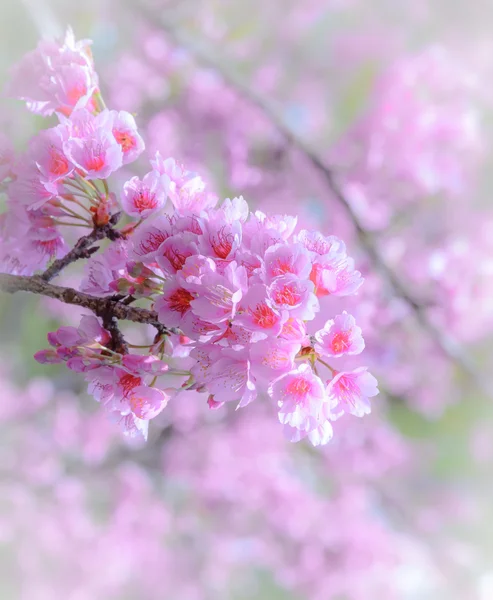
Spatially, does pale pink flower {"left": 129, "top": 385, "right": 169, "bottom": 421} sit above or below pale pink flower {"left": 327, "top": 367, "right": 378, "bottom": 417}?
below

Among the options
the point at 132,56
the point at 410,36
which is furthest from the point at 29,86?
the point at 410,36

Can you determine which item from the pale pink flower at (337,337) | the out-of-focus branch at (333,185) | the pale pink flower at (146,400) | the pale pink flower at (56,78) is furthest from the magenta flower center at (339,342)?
the out-of-focus branch at (333,185)

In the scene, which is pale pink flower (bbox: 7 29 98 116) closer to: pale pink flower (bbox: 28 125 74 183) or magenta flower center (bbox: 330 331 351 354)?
pale pink flower (bbox: 28 125 74 183)

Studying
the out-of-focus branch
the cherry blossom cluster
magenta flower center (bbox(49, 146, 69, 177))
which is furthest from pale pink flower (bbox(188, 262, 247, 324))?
the out-of-focus branch

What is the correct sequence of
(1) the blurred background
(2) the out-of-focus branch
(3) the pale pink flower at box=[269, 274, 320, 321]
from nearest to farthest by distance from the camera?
1. (3) the pale pink flower at box=[269, 274, 320, 321]
2. (2) the out-of-focus branch
3. (1) the blurred background

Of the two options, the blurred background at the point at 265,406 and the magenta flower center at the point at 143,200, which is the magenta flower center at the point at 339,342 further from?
the blurred background at the point at 265,406

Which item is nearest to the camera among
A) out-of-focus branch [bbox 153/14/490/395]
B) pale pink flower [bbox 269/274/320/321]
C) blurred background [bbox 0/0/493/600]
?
pale pink flower [bbox 269/274/320/321]

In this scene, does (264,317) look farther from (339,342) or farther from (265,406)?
(265,406)
